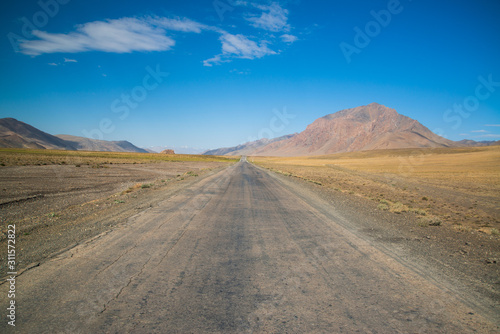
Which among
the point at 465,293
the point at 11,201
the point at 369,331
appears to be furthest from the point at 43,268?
the point at 11,201

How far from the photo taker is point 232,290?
357cm

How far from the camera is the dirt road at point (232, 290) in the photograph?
2.86 metres

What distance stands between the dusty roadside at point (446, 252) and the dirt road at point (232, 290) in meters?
0.24

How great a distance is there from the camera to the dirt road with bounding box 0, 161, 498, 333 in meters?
2.86

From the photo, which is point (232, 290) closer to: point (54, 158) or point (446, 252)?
point (446, 252)

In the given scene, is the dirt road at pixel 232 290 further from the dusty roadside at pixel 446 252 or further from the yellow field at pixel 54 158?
the yellow field at pixel 54 158

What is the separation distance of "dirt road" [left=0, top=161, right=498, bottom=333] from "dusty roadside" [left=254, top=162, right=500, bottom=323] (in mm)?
241

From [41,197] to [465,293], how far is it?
1699 centimetres

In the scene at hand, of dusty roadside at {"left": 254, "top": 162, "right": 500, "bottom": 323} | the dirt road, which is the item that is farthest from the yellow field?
dusty roadside at {"left": 254, "top": 162, "right": 500, "bottom": 323}

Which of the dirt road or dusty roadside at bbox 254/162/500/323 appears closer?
the dirt road

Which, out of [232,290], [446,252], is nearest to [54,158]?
[232,290]

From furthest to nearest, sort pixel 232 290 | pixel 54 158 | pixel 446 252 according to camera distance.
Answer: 1. pixel 54 158
2. pixel 446 252
3. pixel 232 290

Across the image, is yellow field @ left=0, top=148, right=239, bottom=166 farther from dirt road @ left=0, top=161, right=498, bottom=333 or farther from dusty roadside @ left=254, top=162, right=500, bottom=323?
dusty roadside @ left=254, top=162, right=500, bottom=323

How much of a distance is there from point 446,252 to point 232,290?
5263 millimetres
